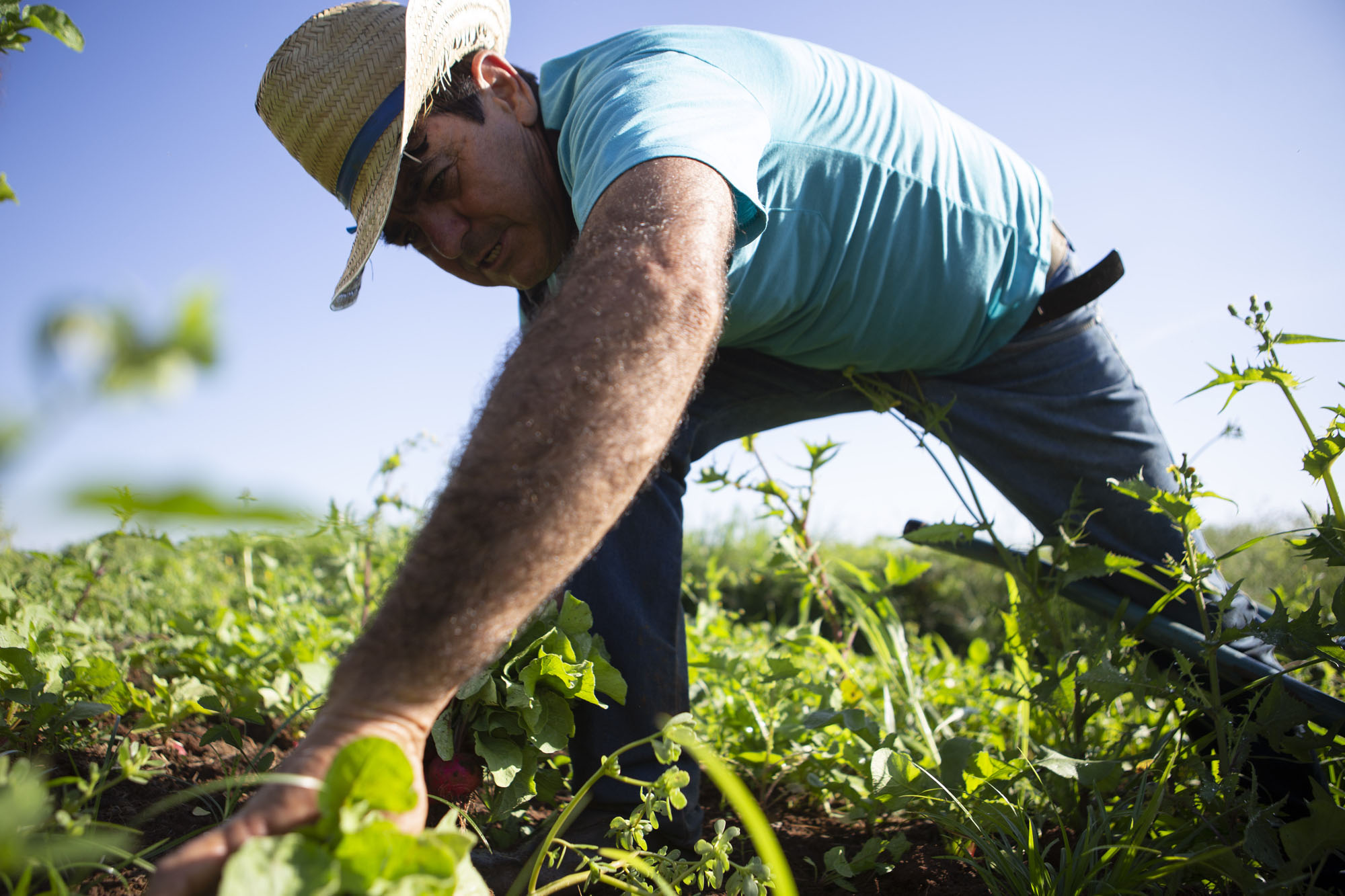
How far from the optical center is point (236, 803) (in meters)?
1.36

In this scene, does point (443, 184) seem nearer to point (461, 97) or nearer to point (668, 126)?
point (461, 97)

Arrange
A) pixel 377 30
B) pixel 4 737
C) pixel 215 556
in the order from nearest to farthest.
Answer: pixel 4 737 < pixel 377 30 < pixel 215 556

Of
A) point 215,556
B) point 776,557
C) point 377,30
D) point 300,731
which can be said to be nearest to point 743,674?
point 776,557

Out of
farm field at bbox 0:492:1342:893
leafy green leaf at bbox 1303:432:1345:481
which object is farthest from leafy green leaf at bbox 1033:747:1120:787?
leafy green leaf at bbox 1303:432:1345:481

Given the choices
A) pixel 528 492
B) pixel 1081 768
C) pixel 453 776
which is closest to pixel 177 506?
pixel 528 492

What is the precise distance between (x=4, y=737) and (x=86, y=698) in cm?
13

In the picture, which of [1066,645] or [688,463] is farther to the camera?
[688,463]

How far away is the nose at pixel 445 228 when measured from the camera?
6.42 ft

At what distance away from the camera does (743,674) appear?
2240mm

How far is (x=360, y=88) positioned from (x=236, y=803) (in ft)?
5.03

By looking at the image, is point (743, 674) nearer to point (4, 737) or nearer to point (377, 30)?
point (4, 737)

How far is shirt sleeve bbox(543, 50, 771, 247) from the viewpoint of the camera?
1.14 m

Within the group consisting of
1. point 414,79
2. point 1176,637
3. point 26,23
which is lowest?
point 1176,637

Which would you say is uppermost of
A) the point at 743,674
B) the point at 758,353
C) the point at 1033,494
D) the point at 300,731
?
the point at 758,353
